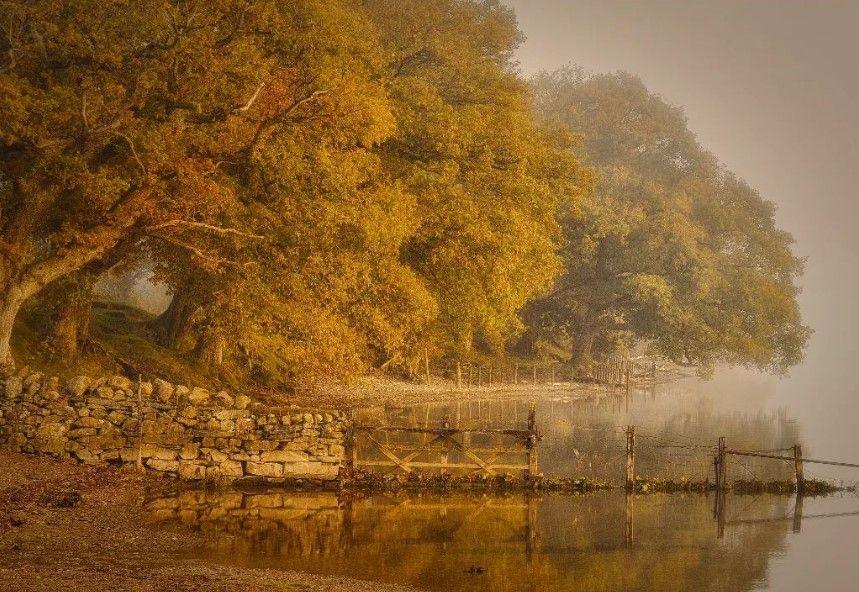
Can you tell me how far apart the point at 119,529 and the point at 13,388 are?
306 inches

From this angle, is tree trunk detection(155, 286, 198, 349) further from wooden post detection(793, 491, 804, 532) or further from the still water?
wooden post detection(793, 491, 804, 532)

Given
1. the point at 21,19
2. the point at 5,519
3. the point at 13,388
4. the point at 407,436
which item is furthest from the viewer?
the point at 407,436

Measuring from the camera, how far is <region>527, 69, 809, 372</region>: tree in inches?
2611

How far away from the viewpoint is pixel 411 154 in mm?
37500

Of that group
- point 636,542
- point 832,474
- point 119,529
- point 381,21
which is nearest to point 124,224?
point 119,529

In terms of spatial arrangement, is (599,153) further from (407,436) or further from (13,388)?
(13,388)

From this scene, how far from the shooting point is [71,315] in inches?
1250

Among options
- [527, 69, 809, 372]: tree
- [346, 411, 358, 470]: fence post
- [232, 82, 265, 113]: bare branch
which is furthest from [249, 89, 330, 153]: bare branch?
[527, 69, 809, 372]: tree

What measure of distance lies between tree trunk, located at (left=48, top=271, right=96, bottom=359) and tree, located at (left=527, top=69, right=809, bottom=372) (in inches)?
1512

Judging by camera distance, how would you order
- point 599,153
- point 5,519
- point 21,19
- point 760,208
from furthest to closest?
point 599,153 → point 760,208 → point 21,19 → point 5,519

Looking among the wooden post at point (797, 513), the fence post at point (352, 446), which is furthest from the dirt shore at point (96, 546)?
the wooden post at point (797, 513)

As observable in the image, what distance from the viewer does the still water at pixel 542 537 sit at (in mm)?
16688

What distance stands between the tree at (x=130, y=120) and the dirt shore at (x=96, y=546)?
6.56 metres

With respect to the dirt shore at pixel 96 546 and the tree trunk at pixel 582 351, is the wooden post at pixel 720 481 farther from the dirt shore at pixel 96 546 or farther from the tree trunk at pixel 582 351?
the tree trunk at pixel 582 351
